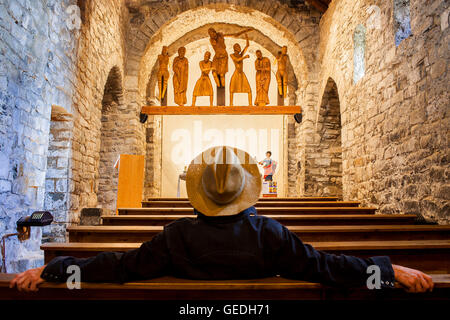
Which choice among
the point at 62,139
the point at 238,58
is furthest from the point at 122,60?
the point at 62,139

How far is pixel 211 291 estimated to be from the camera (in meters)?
1.24

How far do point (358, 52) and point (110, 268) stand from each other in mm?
5830

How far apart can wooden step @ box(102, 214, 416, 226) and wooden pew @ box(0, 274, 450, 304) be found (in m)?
2.07

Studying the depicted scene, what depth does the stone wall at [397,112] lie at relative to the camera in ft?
11.2

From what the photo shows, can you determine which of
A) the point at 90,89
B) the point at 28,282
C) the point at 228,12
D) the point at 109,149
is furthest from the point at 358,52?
the point at 28,282

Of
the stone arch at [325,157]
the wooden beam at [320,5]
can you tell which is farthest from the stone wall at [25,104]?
the wooden beam at [320,5]

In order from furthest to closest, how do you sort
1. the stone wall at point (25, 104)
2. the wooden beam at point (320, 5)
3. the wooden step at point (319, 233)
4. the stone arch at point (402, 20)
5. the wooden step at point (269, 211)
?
the wooden beam at point (320, 5) < the stone arch at point (402, 20) < the wooden step at point (269, 211) < the stone wall at point (25, 104) < the wooden step at point (319, 233)

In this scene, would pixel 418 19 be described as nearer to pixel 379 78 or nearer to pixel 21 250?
pixel 379 78

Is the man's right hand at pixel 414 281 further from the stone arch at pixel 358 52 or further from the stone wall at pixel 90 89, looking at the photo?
the stone arch at pixel 358 52

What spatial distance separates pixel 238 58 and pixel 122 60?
2773mm

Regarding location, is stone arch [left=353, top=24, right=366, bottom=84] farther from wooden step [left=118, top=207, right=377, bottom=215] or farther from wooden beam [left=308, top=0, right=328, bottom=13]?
wooden step [left=118, top=207, right=377, bottom=215]

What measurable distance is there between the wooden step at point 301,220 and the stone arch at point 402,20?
90.6 inches

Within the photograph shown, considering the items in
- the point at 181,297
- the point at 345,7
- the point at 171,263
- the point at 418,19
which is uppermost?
the point at 345,7
